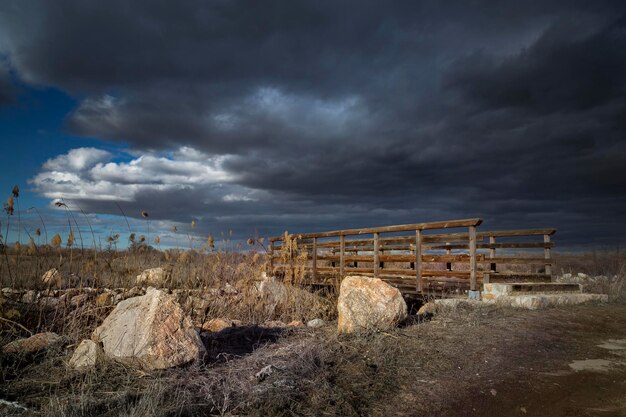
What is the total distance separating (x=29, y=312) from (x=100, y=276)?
1.04m

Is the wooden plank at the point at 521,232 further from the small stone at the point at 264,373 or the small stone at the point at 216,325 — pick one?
the small stone at the point at 264,373

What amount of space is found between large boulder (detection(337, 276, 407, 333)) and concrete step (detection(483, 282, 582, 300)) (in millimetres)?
4084

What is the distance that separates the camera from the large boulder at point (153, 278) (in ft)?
22.8

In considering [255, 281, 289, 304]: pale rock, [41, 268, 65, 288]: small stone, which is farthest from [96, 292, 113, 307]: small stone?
[255, 281, 289, 304]: pale rock

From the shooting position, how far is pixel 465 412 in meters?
3.86

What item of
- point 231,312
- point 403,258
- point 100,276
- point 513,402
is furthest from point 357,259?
point 513,402

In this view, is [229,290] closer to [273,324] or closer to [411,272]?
[273,324]

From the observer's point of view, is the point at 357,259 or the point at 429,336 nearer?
the point at 429,336

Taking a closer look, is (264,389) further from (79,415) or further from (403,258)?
(403,258)

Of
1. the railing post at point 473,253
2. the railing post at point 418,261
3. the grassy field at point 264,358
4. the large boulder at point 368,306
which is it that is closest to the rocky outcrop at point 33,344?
the grassy field at point 264,358

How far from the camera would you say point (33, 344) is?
4586mm

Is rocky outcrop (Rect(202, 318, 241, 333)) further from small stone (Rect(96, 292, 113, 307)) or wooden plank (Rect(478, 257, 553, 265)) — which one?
wooden plank (Rect(478, 257, 553, 265))

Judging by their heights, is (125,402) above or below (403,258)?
below

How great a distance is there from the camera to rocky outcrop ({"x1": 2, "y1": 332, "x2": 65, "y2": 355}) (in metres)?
4.44
